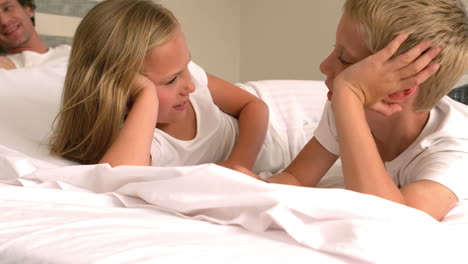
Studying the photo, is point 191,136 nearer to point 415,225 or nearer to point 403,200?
point 403,200

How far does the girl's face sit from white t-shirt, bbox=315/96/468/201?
1.74 feet

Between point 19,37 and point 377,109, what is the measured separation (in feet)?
4.64

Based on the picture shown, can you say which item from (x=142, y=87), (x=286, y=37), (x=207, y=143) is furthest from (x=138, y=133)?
(x=286, y=37)

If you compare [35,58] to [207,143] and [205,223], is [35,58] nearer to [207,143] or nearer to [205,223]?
[207,143]

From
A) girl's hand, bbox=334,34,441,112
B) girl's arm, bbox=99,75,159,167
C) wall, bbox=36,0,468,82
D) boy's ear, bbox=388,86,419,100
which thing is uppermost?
girl's hand, bbox=334,34,441,112

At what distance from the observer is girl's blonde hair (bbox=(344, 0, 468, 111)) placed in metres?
1.09

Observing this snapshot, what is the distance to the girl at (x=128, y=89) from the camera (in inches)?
53.6

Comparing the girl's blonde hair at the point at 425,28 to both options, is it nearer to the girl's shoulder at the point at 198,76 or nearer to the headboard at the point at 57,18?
the girl's shoulder at the point at 198,76

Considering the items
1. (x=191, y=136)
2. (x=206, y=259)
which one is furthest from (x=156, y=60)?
(x=206, y=259)

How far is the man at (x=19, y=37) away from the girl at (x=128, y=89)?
61 cm

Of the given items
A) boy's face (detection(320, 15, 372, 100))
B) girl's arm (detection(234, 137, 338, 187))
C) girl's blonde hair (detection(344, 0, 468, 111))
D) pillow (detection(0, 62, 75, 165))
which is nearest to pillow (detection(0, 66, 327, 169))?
pillow (detection(0, 62, 75, 165))

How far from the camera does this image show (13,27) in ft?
6.66

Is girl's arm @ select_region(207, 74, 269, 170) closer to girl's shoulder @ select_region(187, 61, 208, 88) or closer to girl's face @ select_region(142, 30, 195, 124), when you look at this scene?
girl's shoulder @ select_region(187, 61, 208, 88)

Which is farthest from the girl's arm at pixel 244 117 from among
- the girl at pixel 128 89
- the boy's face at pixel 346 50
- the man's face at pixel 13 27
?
the man's face at pixel 13 27
